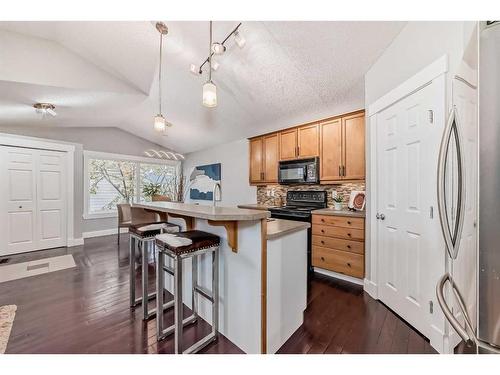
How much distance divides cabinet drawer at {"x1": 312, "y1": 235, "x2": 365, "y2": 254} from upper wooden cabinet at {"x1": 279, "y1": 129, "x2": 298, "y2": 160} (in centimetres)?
137

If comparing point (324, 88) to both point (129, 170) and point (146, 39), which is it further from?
point (129, 170)

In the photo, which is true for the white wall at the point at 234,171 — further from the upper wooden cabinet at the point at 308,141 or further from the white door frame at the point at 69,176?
the white door frame at the point at 69,176

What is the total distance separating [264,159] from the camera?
4.12m

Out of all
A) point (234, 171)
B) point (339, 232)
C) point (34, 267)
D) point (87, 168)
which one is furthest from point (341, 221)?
point (87, 168)

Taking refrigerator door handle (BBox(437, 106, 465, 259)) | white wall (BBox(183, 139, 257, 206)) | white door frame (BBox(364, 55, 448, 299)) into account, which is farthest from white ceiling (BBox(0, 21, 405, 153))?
refrigerator door handle (BBox(437, 106, 465, 259))

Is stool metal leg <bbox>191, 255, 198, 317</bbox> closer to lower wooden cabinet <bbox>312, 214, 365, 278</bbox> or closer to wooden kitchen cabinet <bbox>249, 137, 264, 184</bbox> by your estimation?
A: lower wooden cabinet <bbox>312, 214, 365, 278</bbox>

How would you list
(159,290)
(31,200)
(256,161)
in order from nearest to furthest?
(159,290) → (31,200) → (256,161)

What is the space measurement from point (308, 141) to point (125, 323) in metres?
3.11

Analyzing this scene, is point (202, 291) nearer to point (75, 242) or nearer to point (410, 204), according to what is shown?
point (410, 204)

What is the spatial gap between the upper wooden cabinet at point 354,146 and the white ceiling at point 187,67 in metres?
0.18

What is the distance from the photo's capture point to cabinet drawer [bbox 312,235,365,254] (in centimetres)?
253

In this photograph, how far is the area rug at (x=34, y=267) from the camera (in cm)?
292

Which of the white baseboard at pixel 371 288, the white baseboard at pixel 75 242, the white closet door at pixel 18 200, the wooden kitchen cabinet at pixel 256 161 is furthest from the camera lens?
the white baseboard at pixel 75 242

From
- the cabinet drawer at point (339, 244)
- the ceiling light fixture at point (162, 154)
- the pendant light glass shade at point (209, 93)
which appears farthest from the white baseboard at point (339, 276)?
the ceiling light fixture at point (162, 154)
